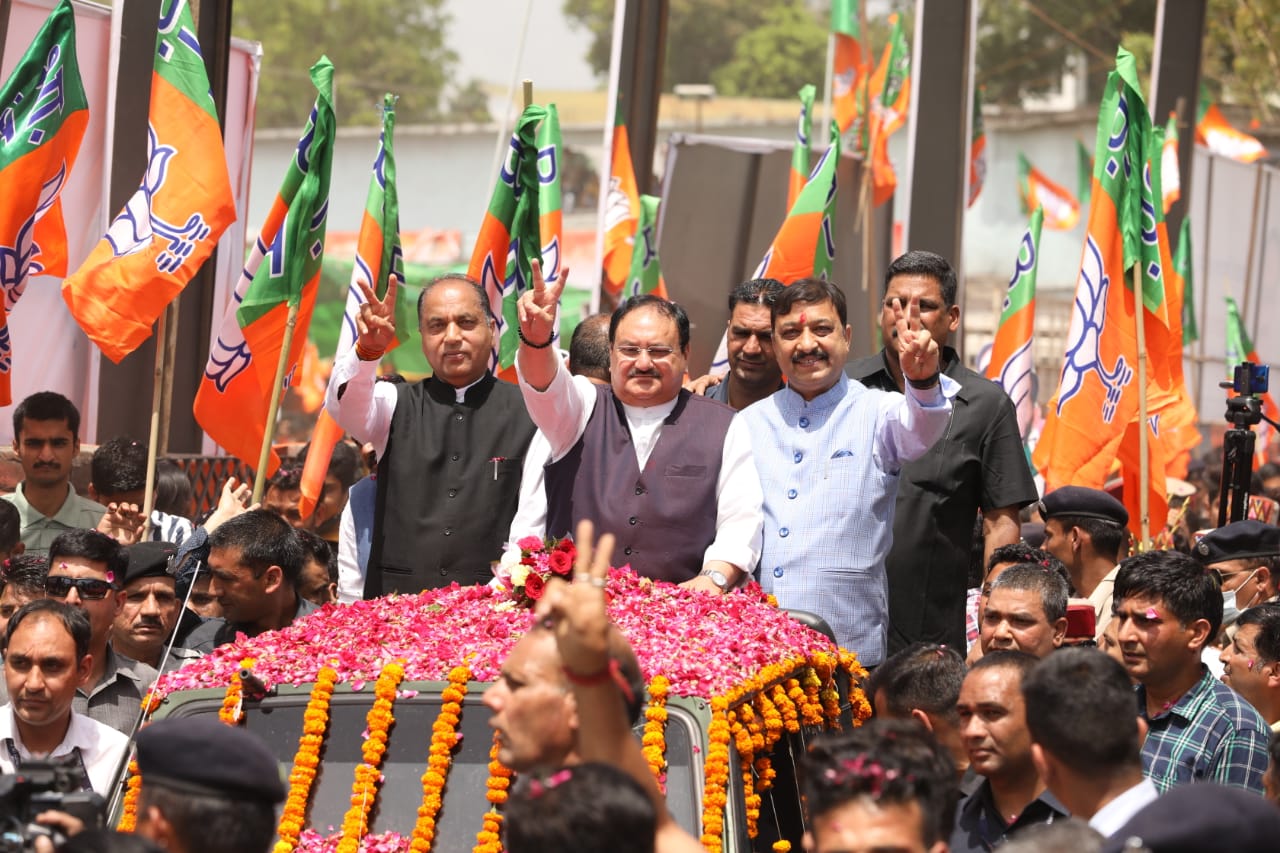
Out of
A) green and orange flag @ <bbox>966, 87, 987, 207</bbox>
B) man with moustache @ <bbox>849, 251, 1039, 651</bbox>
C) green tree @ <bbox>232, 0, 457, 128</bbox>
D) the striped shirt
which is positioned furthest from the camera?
green tree @ <bbox>232, 0, 457, 128</bbox>

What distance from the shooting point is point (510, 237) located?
1010 centimetres

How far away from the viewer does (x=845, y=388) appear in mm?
6676

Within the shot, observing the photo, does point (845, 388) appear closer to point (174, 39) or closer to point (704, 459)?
point (704, 459)

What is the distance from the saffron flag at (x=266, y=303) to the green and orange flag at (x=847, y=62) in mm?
10029

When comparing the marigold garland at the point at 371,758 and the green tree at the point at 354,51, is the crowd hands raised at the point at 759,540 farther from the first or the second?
the green tree at the point at 354,51

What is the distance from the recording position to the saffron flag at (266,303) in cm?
913

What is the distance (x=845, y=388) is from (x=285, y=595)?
2106 millimetres

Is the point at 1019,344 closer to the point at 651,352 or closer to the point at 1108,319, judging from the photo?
the point at 1108,319

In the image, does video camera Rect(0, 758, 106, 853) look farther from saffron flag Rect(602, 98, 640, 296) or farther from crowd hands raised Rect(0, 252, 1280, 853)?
saffron flag Rect(602, 98, 640, 296)

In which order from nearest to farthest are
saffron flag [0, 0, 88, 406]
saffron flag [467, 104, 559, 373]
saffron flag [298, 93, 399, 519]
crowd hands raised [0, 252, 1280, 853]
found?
1. crowd hands raised [0, 252, 1280, 853]
2. saffron flag [0, 0, 88, 406]
3. saffron flag [298, 93, 399, 519]
4. saffron flag [467, 104, 559, 373]

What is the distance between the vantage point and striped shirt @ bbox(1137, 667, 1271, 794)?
18.5 feet

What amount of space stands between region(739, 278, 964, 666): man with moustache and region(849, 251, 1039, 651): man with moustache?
0.51 meters

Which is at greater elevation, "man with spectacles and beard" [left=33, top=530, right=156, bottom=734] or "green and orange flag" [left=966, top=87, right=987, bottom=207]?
"green and orange flag" [left=966, top=87, right=987, bottom=207]

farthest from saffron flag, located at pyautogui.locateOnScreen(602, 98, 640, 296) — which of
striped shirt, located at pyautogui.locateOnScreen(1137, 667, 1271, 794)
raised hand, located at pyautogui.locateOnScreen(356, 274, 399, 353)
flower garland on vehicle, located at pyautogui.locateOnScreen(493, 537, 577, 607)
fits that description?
striped shirt, located at pyautogui.locateOnScreen(1137, 667, 1271, 794)
